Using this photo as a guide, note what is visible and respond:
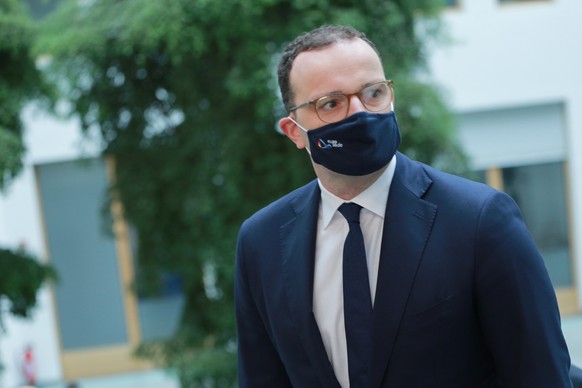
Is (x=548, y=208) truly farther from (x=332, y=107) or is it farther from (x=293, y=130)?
(x=332, y=107)

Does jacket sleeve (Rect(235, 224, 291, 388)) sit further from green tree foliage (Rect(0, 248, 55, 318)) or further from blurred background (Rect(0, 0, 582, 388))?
green tree foliage (Rect(0, 248, 55, 318))

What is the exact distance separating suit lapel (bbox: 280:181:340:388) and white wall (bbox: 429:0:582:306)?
26.6ft

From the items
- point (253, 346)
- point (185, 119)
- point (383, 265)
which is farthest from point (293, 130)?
point (185, 119)

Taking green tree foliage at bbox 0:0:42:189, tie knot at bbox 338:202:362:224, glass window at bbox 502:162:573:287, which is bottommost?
glass window at bbox 502:162:573:287

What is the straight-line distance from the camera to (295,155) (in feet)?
19.2

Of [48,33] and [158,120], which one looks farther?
[158,120]

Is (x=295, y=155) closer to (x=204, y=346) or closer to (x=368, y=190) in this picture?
(x=204, y=346)

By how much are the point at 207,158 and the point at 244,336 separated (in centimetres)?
403

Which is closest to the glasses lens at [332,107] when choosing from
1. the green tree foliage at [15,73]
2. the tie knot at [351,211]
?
the tie knot at [351,211]

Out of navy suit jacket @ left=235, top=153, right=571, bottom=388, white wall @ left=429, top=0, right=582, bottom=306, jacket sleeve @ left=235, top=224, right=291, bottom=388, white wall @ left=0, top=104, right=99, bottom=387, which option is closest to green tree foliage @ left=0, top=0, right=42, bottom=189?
jacket sleeve @ left=235, top=224, right=291, bottom=388

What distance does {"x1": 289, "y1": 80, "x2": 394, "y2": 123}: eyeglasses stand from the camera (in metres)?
1.83

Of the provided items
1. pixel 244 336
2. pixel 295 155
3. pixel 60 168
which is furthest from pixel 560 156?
pixel 244 336

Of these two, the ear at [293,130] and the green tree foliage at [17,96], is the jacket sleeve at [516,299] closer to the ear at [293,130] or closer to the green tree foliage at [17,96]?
the ear at [293,130]

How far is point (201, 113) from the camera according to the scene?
243 inches
